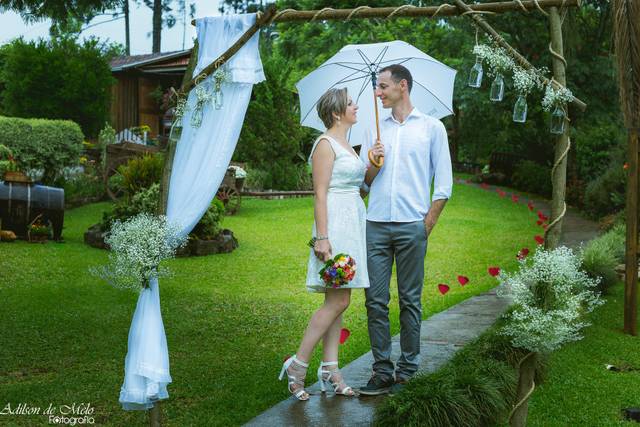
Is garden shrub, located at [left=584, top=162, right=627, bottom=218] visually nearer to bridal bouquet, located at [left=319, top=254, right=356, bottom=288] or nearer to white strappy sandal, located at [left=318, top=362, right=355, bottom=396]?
white strappy sandal, located at [left=318, top=362, right=355, bottom=396]

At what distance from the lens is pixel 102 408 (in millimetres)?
5207

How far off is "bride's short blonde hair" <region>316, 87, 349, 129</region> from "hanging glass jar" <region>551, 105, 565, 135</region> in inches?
47.9

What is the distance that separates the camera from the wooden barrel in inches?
469

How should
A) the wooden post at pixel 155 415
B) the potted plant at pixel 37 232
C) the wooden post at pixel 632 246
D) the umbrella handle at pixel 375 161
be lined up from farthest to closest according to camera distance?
the potted plant at pixel 37 232 < the wooden post at pixel 632 246 < the umbrella handle at pixel 375 161 < the wooden post at pixel 155 415

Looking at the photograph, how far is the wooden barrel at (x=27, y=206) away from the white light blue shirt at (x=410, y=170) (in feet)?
26.4

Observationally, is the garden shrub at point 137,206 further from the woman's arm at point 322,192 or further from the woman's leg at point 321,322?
the woman's arm at point 322,192

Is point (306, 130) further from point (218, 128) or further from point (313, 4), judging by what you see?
point (218, 128)

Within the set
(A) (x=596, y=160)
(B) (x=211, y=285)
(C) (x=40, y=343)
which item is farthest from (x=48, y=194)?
(A) (x=596, y=160)

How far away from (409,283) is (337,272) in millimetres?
611

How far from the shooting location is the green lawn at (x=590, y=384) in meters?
5.12

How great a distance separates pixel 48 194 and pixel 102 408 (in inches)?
296

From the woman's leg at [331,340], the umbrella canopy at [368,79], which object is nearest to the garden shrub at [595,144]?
the umbrella canopy at [368,79]

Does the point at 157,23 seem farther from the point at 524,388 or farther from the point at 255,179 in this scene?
the point at 524,388

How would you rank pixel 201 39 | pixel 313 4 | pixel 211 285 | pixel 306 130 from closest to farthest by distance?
pixel 201 39, pixel 211 285, pixel 313 4, pixel 306 130
